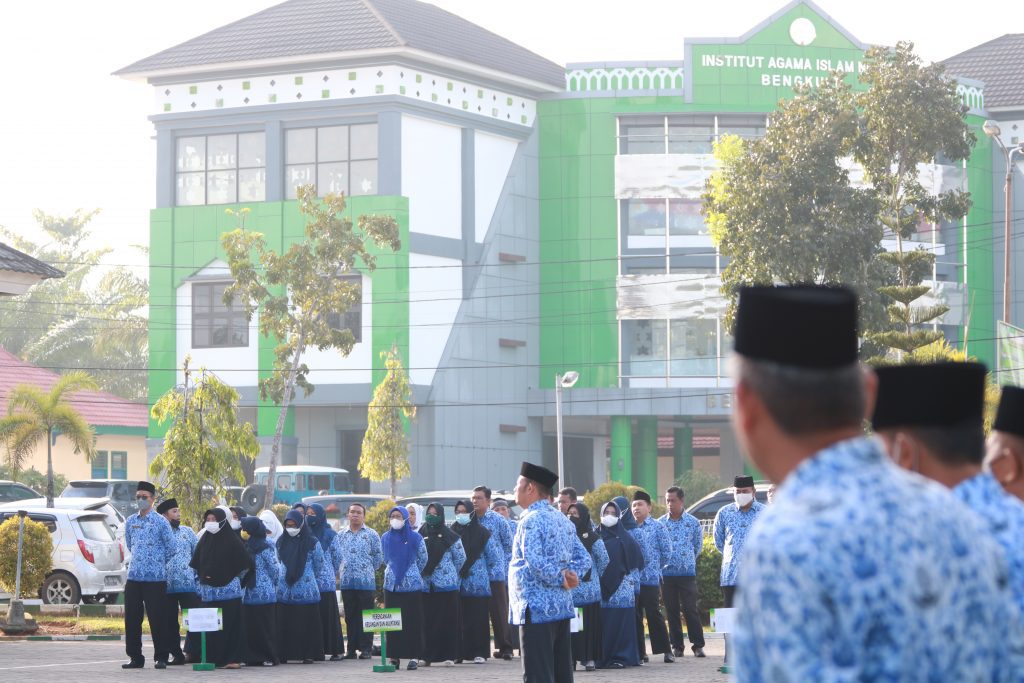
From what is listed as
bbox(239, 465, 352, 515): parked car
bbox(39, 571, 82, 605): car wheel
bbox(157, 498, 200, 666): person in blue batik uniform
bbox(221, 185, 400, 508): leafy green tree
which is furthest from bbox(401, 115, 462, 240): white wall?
bbox(157, 498, 200, 666): person in blue batik uniform

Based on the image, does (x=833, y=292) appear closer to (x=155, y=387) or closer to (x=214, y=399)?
(x=214, y=399)

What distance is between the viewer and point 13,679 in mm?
16984

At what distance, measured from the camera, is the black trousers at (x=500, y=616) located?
2084cm

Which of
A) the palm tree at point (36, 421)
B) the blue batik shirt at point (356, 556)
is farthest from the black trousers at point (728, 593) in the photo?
the palm tree at point (36, 421)

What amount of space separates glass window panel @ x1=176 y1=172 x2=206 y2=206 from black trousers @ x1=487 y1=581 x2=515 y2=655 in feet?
130

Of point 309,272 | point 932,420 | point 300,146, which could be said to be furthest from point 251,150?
point 932,420

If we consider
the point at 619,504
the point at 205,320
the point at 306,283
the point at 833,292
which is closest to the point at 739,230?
the point at 306,283

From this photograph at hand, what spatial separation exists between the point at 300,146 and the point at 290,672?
39979 millimetres

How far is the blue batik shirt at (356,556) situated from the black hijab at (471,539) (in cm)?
97

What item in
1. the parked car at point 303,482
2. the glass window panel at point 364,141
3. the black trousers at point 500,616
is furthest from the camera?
the glass window panel at point 364,141

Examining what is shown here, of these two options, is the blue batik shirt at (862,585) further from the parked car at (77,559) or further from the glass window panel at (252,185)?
the glass window panel at (252,185)

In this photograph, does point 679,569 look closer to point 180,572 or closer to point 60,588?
point 180,572

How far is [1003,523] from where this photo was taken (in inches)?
178

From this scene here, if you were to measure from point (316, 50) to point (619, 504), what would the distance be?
38.5 meters
